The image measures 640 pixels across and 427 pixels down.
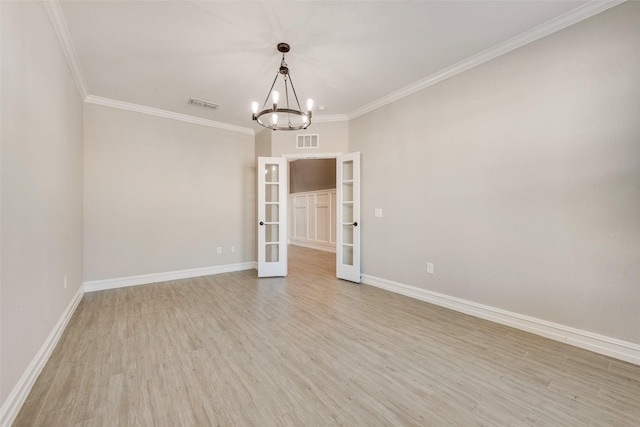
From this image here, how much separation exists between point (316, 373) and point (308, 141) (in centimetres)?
371

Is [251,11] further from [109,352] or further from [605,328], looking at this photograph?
[605,328]

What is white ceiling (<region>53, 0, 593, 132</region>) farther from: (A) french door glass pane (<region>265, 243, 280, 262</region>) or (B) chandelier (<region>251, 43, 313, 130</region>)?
(A) french door glass pane (<region>265, 243, 280, 262</region>)

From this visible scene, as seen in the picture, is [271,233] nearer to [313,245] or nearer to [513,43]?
[313,245]

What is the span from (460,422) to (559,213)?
2.02 m

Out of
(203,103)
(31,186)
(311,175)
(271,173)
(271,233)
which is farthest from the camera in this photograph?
(311,175)

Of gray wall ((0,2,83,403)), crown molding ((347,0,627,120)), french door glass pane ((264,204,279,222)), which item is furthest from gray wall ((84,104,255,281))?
crown molding ((347,0,627,120))

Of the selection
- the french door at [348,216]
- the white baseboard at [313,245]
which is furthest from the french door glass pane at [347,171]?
the white baseboard at [313,245]

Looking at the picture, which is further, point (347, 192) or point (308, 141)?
point (308, 141)

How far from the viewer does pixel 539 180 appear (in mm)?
2521

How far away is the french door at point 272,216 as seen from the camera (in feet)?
15.5

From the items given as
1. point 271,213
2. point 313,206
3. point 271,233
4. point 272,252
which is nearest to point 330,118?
point 271,213

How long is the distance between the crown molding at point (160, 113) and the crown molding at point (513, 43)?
287cm

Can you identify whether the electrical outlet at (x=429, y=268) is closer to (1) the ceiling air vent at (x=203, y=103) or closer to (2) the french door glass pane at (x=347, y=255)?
(2) the french door glass pane at (x=347, y=255)

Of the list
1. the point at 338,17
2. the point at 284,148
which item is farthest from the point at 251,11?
the point at 284,148
